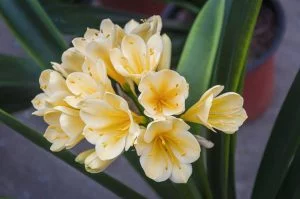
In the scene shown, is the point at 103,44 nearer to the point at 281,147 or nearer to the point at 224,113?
the point at 224,113

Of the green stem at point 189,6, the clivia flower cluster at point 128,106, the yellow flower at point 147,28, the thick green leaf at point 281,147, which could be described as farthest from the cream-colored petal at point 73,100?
the green stem at point 189,6

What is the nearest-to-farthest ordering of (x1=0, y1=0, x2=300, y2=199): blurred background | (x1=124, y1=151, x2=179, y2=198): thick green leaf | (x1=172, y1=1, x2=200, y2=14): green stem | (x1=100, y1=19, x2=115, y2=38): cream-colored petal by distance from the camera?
(x1=100, y1=19, x2=115, y2=38): cream-colored petal
(x1=124, y1=151, x2=179, y2=198): thick green leaf
(x1=172, y1=1, x2=200, y2=14): green stem
(x1=0, y1=0, x2=300, y2=199): blurred background

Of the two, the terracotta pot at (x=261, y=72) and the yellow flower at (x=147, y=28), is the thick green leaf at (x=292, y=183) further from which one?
the terracotta pot at (x=261, y=72)

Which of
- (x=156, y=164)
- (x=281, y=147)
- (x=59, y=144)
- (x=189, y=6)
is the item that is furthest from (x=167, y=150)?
(x=189, y=6)

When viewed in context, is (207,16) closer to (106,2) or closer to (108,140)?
(108,140)

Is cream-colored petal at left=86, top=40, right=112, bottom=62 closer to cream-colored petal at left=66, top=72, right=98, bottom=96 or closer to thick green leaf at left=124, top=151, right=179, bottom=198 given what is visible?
cream-colored petal at left=66, top=72, right=98, bottom=96

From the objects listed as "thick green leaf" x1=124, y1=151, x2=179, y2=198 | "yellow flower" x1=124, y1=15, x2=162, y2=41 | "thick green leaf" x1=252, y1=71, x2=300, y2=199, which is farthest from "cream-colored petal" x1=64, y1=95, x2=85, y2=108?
"thick green leaf" x1=252, y1=71, x2=300, y2=199

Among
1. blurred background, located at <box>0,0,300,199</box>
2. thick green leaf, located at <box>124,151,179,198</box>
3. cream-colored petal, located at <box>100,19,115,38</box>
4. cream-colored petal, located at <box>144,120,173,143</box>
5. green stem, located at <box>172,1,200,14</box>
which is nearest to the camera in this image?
cream-colored petal, located at <box>144,120,173,143</box>
